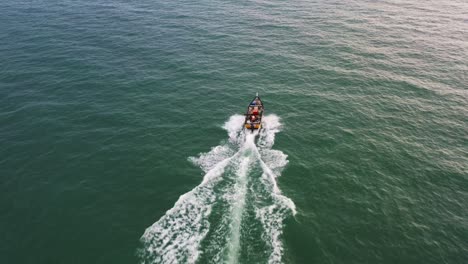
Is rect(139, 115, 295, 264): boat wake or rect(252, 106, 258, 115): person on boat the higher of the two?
rect(252, 106, 258, 115): person on boat

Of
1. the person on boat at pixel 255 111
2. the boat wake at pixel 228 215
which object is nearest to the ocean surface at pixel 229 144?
the boat wake at pixel 228 215

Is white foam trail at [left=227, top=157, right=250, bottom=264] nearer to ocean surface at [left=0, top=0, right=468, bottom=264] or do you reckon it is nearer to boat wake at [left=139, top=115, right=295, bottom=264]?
boat wake at [left=139, top=115, right=295, bottom=264]

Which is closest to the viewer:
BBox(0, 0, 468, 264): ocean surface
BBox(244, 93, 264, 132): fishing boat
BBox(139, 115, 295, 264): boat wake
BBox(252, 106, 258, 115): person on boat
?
BBox(139, 115, 295, 264): boat wake

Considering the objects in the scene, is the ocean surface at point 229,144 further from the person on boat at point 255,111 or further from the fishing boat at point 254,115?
the person on boat at point 255,111

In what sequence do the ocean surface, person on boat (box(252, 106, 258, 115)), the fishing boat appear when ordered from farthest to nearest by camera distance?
person on boat (box(252, 106, 258, 115)), the fishing boat, the ocean surface

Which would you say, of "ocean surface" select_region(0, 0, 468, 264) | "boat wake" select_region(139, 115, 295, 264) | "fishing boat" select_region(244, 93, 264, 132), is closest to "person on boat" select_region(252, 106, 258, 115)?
"fishing boat" select_region(244, 93, 264, 132)

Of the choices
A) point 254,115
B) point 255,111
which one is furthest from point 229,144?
point 255,111

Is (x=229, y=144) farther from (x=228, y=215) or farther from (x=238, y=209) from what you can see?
(x=228, y=215)
